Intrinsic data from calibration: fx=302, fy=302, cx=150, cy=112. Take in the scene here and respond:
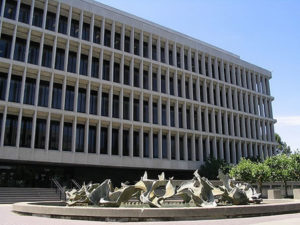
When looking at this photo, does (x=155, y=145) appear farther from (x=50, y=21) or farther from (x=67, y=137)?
(x=50, y=21)

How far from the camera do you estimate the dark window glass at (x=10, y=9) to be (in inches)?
1297

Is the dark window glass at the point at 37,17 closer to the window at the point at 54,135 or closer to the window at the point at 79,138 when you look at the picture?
the window at the point at 54,135

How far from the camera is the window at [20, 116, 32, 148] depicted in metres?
31.1

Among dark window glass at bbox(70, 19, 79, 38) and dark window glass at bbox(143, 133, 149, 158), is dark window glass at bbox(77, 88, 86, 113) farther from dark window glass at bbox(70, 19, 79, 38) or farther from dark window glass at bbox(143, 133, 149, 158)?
dark window glass at bbox(143, 133, 149, 158)

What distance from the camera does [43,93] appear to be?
3319cm

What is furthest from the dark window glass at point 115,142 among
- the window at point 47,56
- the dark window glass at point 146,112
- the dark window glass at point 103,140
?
the window at point 47,56

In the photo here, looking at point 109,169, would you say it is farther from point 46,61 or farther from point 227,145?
point 227,145

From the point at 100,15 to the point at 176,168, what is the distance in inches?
856

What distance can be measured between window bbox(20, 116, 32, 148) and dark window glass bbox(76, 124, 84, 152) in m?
5.10

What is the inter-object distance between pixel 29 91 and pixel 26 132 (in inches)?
176

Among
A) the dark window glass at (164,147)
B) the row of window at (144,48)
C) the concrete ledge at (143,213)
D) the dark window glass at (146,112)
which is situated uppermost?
the row of window at (144,48)

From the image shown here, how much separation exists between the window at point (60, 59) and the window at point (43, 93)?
7.96 feet

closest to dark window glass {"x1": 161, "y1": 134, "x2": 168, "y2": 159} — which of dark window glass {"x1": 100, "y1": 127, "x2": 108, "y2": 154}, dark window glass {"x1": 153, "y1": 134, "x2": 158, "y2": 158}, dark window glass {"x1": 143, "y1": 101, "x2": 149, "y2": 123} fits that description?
dark window glass {"x1": 153, "y1": 134, "x2": 158, "y2": 158}

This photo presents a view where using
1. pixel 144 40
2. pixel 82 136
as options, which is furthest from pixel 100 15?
pixel 82 136
